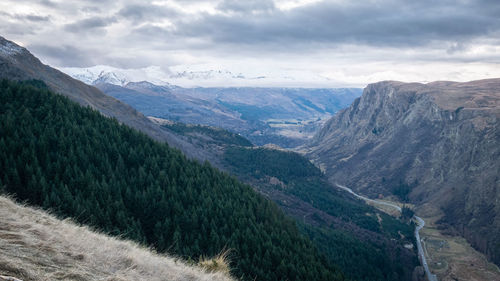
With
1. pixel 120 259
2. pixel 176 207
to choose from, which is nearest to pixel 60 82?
pixel 176 207

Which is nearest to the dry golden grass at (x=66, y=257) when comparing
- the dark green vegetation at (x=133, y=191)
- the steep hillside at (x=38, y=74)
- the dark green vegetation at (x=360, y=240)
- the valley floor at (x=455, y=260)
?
the dark green vegetation at (x=133, y=191)

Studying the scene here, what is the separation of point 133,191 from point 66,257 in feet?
157

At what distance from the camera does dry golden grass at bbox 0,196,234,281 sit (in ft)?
50.5

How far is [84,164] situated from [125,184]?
851cm

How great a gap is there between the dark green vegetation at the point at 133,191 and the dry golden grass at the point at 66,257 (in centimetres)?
1764

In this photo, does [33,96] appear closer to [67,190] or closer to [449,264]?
[67,190]

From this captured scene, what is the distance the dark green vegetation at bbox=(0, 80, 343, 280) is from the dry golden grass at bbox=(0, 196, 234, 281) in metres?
17.6

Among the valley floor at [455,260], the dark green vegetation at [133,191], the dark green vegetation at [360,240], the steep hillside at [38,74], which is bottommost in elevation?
the valley floor at [455,260]

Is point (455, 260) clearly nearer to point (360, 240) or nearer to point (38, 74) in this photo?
point (360, 240)

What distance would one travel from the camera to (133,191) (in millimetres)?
64062

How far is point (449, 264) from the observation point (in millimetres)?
141375

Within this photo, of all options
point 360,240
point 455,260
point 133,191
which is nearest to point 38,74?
point 133,191

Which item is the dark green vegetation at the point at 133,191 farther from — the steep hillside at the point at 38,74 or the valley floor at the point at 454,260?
the valley floor at the point at 454,260

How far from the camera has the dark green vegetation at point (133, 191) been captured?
49938mm
